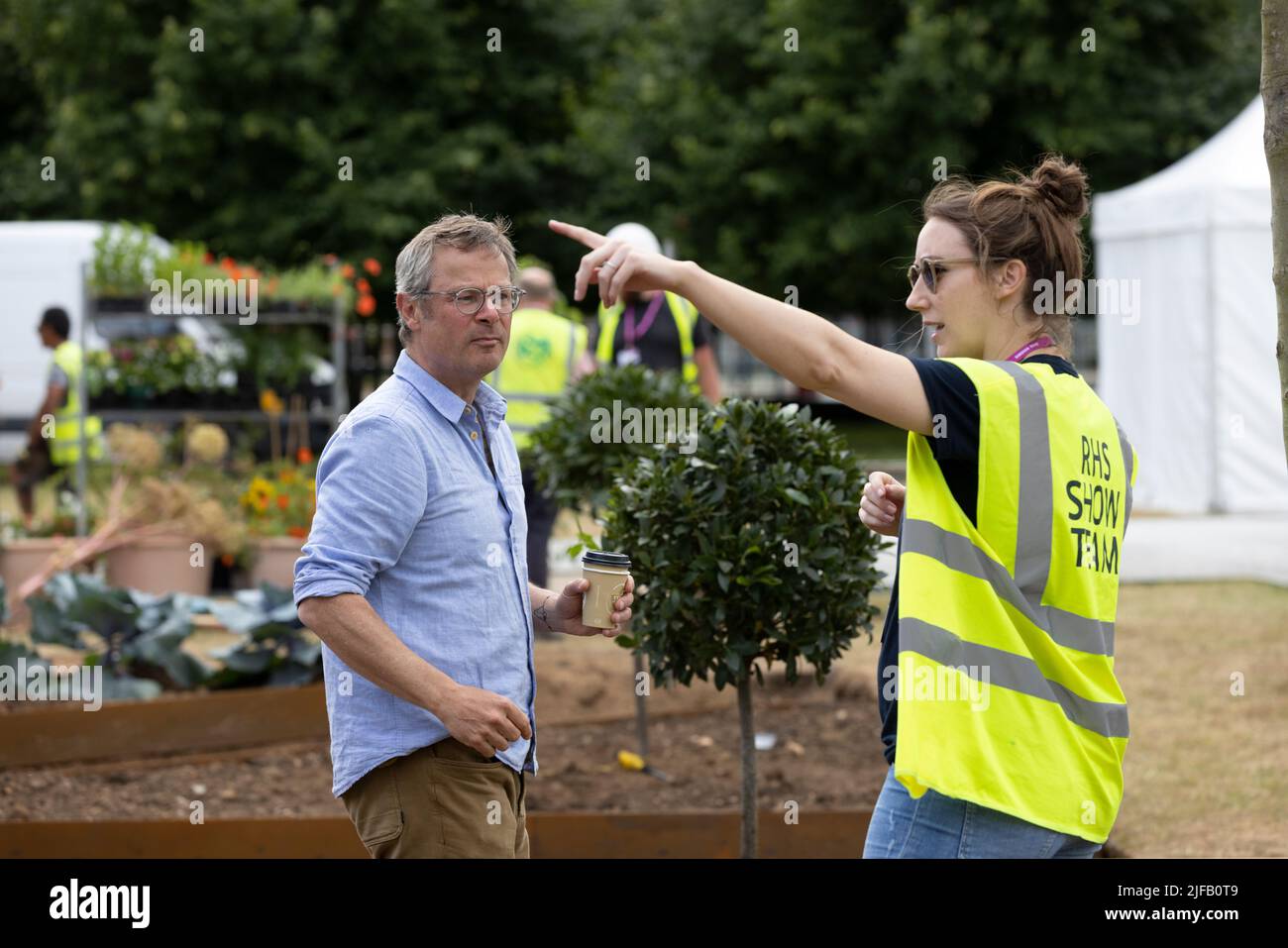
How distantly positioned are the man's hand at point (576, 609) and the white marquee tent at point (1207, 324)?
12.2 metres

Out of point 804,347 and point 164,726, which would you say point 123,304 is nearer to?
point 164,726

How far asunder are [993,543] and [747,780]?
2.60m

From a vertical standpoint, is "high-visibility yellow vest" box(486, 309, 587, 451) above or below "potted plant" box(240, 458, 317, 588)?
above

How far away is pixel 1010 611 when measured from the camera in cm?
256

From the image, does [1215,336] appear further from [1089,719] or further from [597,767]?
[1089,719]

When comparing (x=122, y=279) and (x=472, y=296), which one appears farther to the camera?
(x=122, y=279)

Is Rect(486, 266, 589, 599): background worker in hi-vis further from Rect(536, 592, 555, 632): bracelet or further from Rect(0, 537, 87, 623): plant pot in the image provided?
Rect(536, 592, 555, 632): bracelet

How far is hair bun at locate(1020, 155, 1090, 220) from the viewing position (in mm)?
2773

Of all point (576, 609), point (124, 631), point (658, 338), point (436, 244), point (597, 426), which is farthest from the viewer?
point (658, 338)

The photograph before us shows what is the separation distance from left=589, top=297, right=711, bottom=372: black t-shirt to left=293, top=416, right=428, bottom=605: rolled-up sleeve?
5591 millimetres

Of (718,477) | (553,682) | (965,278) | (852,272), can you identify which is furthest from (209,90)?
(965,278)

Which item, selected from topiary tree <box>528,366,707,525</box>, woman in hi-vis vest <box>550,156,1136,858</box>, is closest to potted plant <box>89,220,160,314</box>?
topiary tree <box>528,366,707,525</box>

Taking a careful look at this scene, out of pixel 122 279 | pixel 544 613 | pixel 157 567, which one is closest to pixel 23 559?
pixel 157 567

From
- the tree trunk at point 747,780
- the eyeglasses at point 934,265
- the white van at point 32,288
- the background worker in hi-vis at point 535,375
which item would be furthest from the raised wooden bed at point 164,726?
the white van at point 32,288
